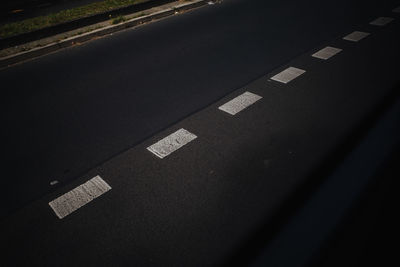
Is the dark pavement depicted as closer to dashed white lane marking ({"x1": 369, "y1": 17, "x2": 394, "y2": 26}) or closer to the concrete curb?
dashed white lane marking ({"x1": 369, "y1": 17, "x2": 394, "y2": 26})

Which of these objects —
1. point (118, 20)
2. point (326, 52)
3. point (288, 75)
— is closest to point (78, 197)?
point (288, 75)

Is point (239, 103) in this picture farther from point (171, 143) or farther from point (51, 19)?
point (51, 19)

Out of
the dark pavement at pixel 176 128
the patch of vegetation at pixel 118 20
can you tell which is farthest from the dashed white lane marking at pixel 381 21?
the patch of vegetation at pixel 118 20

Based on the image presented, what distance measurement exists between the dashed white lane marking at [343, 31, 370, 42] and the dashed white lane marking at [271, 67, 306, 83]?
196 centimetres

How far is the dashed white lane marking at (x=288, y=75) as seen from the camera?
15.8 ft

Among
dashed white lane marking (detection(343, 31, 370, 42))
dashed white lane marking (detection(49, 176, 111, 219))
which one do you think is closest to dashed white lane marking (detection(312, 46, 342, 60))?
dashed white lane marking (detection(343, 31, 370, 42))

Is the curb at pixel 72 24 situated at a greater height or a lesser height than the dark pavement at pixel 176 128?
greater

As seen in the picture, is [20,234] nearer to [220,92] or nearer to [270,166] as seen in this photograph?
[270,166]

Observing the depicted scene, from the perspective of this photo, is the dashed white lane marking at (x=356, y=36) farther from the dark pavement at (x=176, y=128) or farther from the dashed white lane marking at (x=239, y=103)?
the dashed white lane marking at (x=239, y=103)

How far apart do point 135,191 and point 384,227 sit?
267 centimetres

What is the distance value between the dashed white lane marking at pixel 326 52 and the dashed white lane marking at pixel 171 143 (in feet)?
11.5

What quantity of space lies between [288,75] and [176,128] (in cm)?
250

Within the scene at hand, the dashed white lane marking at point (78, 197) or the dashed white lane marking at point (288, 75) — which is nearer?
the dashed white lane marking at point (78, 197)

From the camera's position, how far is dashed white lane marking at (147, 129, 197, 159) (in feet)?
11.8
